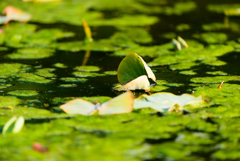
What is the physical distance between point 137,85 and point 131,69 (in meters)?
0.11

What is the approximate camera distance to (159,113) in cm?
201

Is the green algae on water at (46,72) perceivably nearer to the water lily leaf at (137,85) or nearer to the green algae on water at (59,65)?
the green algae on water at (59,65)

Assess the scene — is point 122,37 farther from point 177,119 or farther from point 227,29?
point 177,119

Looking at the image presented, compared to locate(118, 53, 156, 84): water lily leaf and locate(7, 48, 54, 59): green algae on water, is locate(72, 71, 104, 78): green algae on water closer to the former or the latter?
locate(118, 53, 156, 84): water lily leaf

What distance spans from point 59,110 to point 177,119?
63 cm

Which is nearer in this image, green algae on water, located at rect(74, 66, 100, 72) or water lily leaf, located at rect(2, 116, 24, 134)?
water lily leaf, located at rect(2, 116, 24, 134)

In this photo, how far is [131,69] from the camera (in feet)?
7.78

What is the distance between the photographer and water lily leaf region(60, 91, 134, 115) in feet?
6.46

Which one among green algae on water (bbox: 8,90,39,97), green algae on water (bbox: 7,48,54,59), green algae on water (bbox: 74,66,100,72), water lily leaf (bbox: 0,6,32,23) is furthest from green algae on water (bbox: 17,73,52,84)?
water lily leaf (bbox: 0,6,32,23)

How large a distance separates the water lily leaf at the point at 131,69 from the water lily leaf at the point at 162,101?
287 mm

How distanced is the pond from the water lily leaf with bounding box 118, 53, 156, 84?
0.11m

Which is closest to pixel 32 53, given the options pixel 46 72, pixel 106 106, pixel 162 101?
pixel 46 72

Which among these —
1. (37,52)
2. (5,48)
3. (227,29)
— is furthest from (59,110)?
(227,29)

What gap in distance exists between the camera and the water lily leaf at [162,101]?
204cm
